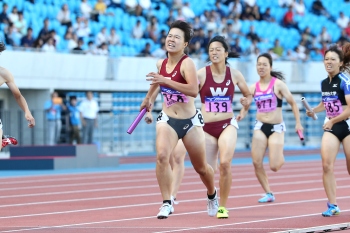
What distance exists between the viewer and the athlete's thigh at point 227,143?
10523mm

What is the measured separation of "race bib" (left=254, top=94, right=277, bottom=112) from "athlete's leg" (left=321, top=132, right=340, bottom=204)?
8.90 feet

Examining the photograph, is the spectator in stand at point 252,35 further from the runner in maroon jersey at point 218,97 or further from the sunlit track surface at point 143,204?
the runner in maroon jersey at point 218,97

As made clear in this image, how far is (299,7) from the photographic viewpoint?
34.8 metres

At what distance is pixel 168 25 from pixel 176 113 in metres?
18.9

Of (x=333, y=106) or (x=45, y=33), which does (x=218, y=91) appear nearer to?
(x=333, y=106)

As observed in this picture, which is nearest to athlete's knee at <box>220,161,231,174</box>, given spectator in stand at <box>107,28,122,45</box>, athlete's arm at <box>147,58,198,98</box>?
athlete's arm at <box>147,58,198,98</box>

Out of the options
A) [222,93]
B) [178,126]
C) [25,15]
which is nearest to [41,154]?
[25,15]

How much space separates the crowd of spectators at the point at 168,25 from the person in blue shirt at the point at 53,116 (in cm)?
129

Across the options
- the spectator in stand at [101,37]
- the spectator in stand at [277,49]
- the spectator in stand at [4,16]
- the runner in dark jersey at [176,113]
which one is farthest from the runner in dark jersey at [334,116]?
the spectator in stand at [277,49]

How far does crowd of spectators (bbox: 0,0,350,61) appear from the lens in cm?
2322

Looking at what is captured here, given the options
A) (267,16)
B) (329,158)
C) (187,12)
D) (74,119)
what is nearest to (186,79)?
(329,158)

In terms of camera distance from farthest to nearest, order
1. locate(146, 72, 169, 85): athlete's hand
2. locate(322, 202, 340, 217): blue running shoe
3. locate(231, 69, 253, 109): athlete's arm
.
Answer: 1. locate(231, 69, 253, 109): athlete's arm
2. locate(322, 202, 340, 217): blue running shoe
3. locate(146, 72, 169, 85): athlete's hand

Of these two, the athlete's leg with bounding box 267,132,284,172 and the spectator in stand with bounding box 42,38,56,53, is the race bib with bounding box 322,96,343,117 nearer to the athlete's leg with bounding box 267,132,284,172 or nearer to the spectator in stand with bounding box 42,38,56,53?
the athlete's leg with bounding box 267,132,284,172

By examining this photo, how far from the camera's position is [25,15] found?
23922 mm
